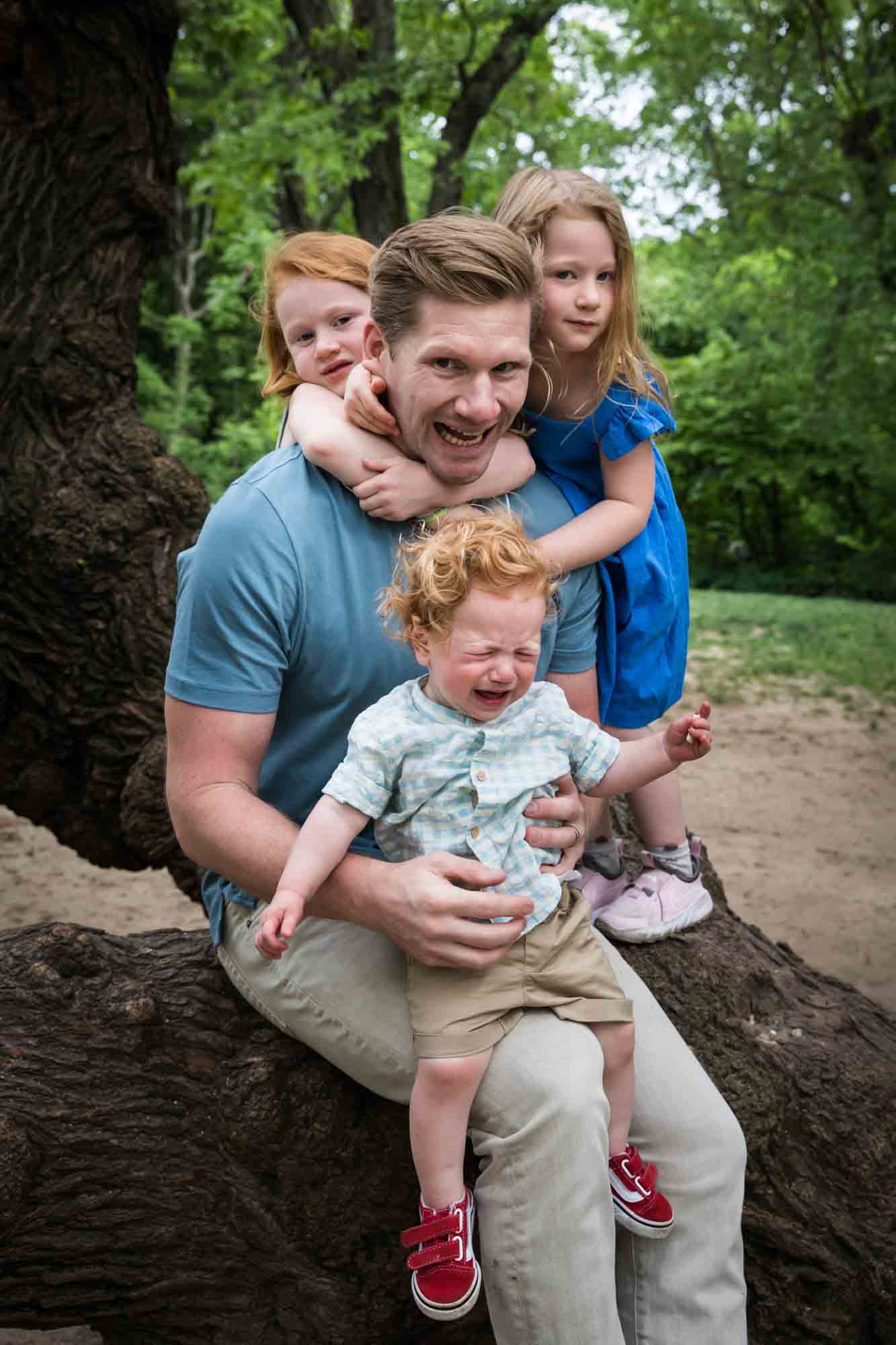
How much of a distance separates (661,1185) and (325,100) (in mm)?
9167

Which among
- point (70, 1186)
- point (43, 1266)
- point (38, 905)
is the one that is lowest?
point (38, 905)

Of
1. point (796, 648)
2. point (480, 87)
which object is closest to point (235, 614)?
point (480, 87)

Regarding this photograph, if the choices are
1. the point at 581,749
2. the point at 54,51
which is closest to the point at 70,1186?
the point at 581,749

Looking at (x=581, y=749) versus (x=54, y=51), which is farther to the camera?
(x=54, y=51)

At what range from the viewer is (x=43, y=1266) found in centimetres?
208

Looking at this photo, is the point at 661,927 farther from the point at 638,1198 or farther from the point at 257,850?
the point at 257,850

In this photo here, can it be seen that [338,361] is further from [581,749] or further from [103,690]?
[103,690]

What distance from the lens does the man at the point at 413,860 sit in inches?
72.3

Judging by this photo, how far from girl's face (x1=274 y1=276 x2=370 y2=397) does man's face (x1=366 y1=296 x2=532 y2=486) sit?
0.29 m

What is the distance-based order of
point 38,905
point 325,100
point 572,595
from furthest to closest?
point 325,100 → point 38,905 → point 572,595

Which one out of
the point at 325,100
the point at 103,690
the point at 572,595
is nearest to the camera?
the point at 572,595

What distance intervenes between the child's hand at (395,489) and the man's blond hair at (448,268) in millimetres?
199

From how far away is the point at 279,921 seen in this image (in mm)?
1753

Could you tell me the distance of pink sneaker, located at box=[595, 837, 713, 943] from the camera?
2455 mm
